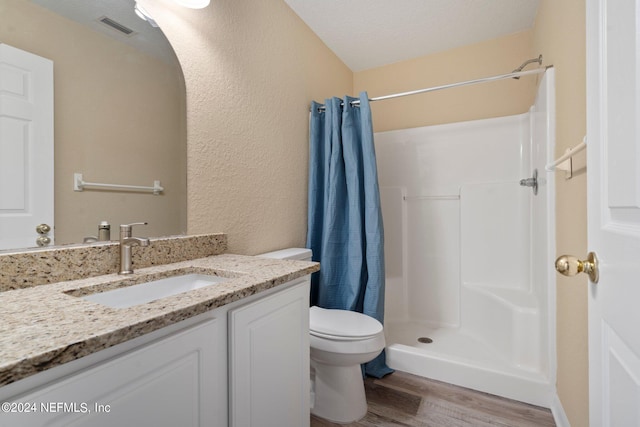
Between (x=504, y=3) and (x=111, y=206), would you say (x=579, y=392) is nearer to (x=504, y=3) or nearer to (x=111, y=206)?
(x=111, y=206)

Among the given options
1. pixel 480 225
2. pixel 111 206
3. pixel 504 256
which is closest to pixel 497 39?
pixel 480 225

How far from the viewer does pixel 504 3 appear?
1929 millimetres

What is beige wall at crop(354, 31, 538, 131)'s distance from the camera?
2287 millimetres

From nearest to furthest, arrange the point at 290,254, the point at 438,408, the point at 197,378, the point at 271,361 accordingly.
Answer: the point at 197,378 < the point at 271,361 < the point at 438,408 < the point at 290,254

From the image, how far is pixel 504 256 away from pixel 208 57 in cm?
228

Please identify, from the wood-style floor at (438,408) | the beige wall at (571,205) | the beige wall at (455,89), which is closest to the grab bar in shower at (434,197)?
the beige wall at (455,89)

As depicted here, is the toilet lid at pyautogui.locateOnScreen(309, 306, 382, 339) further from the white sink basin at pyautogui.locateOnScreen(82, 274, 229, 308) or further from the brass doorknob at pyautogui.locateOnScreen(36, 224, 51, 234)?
the brass doorknob at pyautogui.locateOnScreen(36, 224, 51, 234)

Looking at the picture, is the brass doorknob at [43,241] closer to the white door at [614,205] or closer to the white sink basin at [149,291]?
the white sink basin at [149,291]

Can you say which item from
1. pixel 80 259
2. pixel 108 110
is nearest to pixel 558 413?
pixel 80 259

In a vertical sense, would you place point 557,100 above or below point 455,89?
below

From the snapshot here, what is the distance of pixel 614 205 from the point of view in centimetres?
52

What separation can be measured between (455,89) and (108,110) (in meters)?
2.42

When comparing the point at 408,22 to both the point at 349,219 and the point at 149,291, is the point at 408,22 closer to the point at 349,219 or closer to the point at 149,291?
the point at 349,219

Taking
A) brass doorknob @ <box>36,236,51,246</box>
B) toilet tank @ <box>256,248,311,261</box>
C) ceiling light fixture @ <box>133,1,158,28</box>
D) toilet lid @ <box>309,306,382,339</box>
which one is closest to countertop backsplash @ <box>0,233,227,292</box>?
brass doorknob @ <box>36,236,51,246</box>
